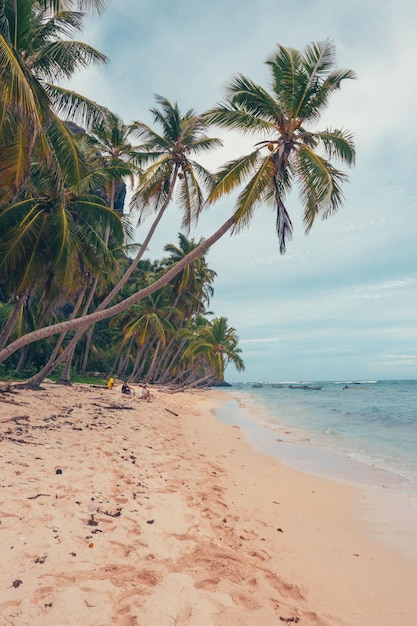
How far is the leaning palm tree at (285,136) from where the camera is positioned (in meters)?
10.6

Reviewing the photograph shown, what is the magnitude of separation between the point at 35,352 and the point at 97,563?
87.3 feet

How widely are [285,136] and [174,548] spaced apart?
11146 mm

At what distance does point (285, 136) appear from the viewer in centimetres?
1098

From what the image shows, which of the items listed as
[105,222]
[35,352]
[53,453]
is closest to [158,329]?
[35,352]

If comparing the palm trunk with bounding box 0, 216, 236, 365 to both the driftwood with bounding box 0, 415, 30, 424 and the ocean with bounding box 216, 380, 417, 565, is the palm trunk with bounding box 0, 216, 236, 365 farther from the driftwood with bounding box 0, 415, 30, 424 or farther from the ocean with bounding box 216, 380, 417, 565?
the ocean with bounding box 216, 380, 417, 565

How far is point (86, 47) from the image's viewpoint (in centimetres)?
1075

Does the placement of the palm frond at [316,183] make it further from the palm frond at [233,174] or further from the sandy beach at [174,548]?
the sandy beach at [174,548]

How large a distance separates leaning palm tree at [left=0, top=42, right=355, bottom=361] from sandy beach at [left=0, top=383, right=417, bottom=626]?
18.6 ft

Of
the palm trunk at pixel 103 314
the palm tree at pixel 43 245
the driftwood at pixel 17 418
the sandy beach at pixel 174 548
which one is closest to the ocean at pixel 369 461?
the sandy beach at pixel 174 548

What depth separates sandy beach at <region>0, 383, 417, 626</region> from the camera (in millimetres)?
2920

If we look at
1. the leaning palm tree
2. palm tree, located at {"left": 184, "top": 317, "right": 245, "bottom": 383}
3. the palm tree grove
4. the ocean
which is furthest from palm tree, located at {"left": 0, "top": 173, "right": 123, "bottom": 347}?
palm tree, located at {"left": 184, "top": 317, "right": 245, "bottom": 383}

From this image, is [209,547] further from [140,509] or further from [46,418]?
[46,418]

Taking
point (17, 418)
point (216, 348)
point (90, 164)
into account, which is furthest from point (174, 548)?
point (216, 348)

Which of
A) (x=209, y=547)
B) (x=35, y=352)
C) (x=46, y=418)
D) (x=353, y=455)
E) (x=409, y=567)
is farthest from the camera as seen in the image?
(x=35, y=352)
